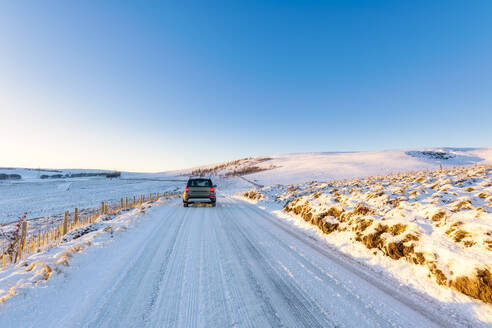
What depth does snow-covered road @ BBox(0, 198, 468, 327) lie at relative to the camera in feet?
8.14

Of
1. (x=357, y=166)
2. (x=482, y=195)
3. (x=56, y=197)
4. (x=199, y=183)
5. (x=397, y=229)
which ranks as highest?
(x=357, y=166)

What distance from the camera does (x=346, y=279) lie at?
11.6 feet

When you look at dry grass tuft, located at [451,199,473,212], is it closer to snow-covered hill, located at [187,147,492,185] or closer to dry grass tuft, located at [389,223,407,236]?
dry grass tuft, located at [389,223,407,236]

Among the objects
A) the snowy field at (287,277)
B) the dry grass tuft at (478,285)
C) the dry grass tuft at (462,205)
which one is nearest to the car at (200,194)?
the snowy field at (287,277)

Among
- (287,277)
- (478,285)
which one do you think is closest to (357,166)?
(478,285)

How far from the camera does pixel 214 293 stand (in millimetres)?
3045

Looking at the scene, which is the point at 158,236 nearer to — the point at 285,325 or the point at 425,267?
the point at 285,325

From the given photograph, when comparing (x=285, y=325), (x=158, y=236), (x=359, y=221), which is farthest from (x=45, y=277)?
(x=359, y=221)

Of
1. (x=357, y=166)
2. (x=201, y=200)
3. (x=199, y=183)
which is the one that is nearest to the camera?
(x=201, y=200)

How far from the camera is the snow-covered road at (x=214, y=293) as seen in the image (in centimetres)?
248

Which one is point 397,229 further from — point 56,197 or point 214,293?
point 56,197

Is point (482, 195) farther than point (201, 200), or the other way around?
point (201, 200)

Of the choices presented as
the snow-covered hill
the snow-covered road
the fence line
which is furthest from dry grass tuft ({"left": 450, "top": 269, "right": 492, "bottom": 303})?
the snow-covered hill

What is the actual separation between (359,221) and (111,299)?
5.80 metres
